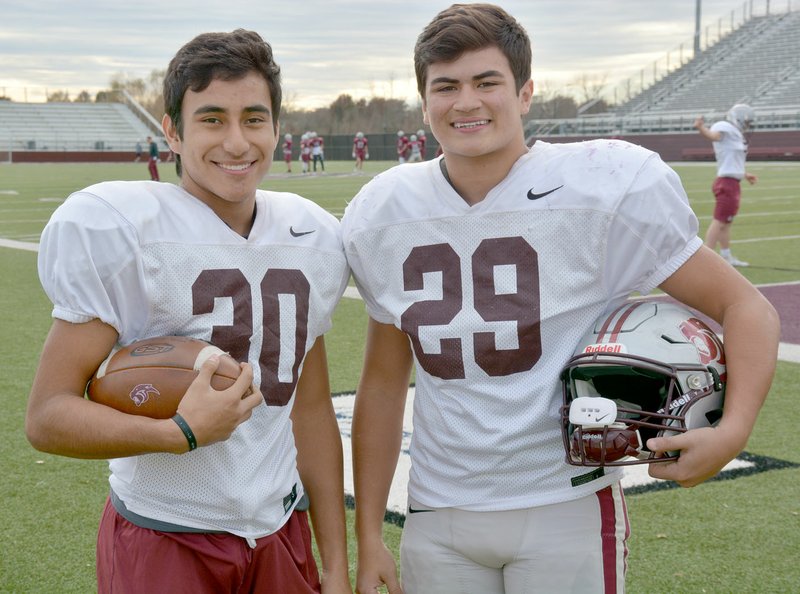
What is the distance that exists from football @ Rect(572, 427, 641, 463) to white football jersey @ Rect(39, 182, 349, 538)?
631 mm

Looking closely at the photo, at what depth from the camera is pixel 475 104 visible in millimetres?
2148

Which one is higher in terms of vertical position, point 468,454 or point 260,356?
point 260,356

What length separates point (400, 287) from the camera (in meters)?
2.24

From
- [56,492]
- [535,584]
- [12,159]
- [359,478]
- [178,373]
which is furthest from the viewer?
[12,159]

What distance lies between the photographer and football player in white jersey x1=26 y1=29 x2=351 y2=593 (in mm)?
1941

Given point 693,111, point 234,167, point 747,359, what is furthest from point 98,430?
point 693,111

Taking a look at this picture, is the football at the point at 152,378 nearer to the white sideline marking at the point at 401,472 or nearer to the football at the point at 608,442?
the football at the point at 608,442

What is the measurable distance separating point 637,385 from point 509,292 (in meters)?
0.32

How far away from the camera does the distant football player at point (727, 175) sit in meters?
9.40

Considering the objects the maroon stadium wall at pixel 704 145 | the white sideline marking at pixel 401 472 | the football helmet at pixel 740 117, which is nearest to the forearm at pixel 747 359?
the white sideline marking at pixel 401 472

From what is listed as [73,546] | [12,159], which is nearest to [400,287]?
[73,546]

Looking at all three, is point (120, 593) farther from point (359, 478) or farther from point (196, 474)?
point (359, 478)

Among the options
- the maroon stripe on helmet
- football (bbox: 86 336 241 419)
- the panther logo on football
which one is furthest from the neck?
the panther logo on football

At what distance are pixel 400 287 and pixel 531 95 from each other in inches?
21.6
